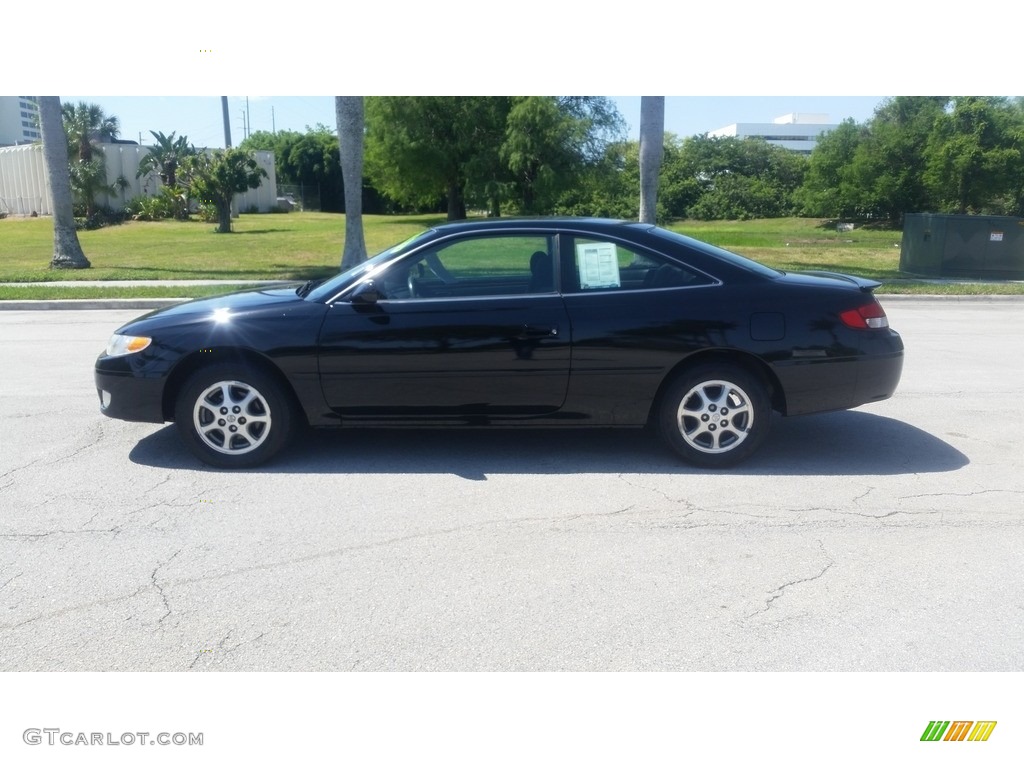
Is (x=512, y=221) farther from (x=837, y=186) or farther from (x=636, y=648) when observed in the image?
(x=837, y=186)

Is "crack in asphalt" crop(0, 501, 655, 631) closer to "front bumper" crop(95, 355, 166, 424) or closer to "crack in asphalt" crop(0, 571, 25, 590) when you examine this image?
"crack in asphalt" crop(0, 571, 25, 590)

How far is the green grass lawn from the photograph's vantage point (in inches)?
720

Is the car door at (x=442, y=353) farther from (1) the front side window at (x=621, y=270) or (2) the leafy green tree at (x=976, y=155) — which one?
(2) the leafy green tree at (x=976, y=155)

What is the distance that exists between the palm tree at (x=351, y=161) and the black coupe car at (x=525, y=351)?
1154 cm

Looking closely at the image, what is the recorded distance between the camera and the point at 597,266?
570cm

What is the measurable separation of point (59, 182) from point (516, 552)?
1871 cm

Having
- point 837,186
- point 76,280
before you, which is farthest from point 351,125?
point 837,186

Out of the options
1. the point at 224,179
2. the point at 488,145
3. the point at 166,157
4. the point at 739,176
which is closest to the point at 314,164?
the point at 166,157

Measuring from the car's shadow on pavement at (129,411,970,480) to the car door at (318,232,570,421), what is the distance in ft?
1.14

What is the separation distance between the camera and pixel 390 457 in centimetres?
589

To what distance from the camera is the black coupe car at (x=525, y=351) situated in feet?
18.1

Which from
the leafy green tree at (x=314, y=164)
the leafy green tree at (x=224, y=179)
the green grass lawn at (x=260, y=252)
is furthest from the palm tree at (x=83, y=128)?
the leafy green tree at (x=314, y=164)

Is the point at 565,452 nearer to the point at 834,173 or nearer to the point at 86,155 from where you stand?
the point at 834,173
